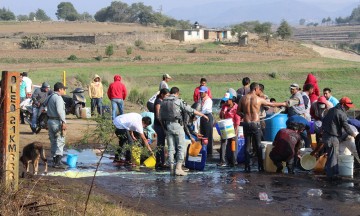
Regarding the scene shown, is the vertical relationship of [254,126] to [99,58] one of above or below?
above

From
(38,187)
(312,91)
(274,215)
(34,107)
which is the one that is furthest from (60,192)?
(34,107)

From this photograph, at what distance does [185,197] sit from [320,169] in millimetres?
3794

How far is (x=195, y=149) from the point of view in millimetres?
15047

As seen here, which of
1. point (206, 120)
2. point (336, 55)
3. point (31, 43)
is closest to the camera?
point (206, 120)

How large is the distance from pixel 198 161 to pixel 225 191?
2176 mm

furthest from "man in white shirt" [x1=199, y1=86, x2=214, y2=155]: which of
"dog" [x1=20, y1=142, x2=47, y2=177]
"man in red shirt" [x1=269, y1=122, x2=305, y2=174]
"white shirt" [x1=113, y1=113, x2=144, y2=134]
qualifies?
"dog" [x1=20, y1=142, x2=47, y2=177]

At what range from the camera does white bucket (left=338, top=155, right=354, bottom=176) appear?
14.3 meters

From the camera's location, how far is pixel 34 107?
2031 cm

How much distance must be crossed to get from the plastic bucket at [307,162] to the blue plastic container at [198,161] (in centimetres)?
188

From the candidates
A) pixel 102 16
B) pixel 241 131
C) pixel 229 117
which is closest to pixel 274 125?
pixel 241 131

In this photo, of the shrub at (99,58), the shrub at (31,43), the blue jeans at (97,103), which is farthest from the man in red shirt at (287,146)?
the shrub at (31,43)

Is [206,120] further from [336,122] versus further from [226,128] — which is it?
[336,122]

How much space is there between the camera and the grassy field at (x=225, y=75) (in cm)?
4562

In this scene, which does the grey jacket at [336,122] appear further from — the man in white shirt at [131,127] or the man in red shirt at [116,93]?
the man in red shirt at [116,93]
